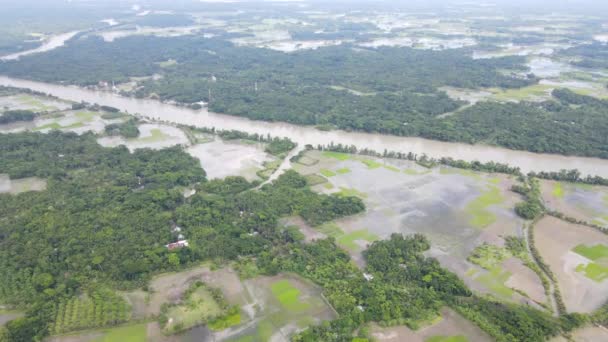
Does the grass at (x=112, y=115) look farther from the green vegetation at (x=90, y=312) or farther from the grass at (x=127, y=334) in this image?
the grass at (x=127, y=334)

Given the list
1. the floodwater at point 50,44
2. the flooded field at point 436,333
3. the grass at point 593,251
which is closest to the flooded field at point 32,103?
the floodwater at point 50,44

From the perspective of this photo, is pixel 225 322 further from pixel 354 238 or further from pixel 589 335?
pixel 589 335

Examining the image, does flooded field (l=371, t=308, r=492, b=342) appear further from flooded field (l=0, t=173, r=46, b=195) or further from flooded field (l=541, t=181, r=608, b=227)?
flooded field (l=0, t=173, r=46, b=195)

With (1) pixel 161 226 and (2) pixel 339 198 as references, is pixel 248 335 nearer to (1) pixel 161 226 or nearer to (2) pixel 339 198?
(1) pixel 161 226

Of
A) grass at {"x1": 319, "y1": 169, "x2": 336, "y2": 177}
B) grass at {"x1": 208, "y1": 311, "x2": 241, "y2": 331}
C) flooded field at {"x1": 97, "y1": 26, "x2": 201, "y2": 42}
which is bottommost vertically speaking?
grass at {"x1": 208, "y1": 311, "x2": 241, "y2": 331}

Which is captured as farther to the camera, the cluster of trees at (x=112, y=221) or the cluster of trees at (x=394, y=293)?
the cluster of trees at (x=112, y=221)

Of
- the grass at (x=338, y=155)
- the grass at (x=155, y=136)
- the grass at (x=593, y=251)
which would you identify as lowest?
the grass at (x=593, y=251)

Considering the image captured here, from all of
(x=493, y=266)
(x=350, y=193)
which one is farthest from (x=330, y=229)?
(x=493, y=266)

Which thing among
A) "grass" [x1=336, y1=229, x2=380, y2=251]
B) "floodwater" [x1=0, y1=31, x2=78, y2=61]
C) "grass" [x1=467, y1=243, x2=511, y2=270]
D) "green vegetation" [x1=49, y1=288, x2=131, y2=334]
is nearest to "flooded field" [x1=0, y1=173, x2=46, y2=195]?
"green vegetation" [x1=49, y1=288, x2=131, y2=334]
